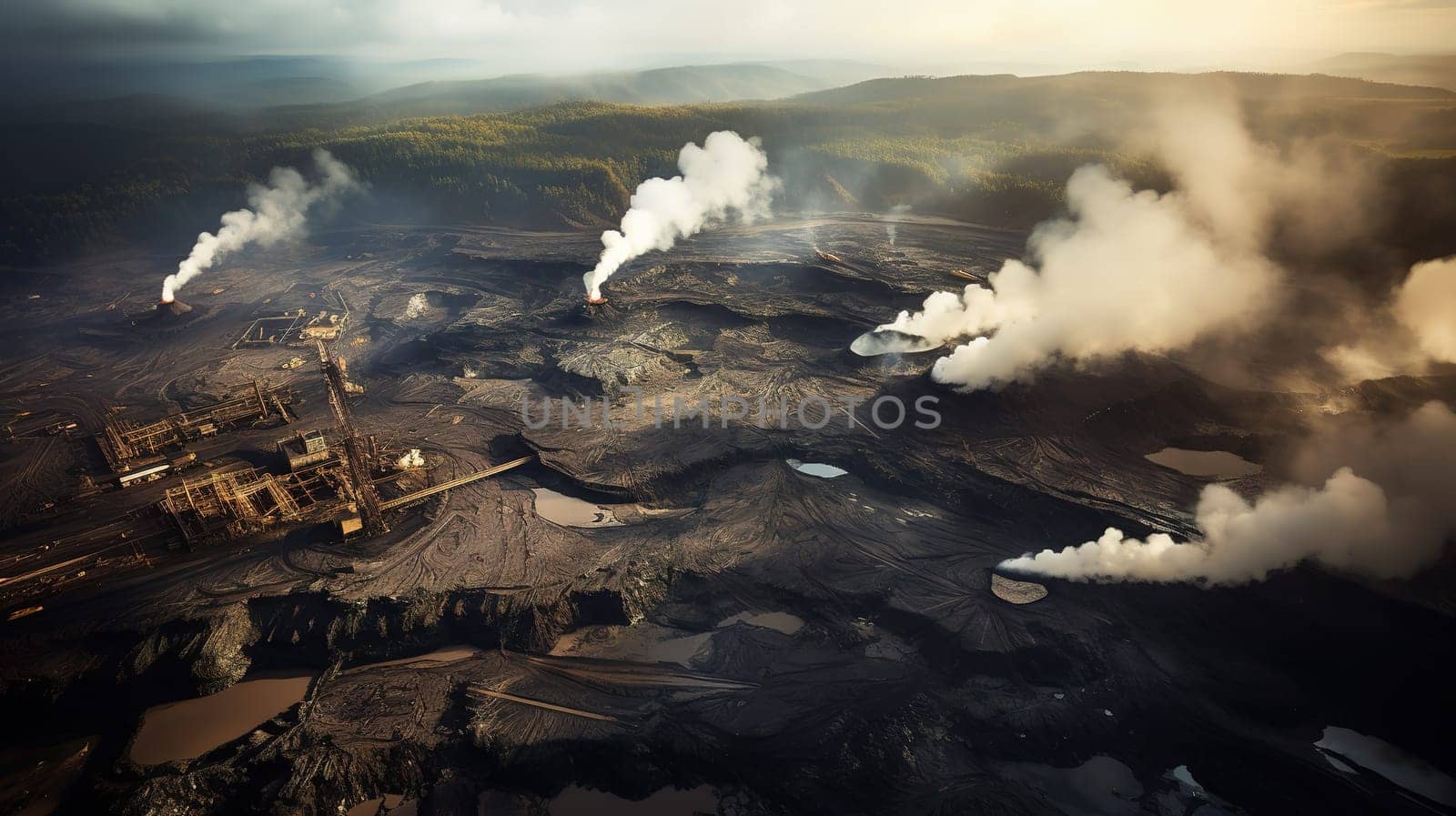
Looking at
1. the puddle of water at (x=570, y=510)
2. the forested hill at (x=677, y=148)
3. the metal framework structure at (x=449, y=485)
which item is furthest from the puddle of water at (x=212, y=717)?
the forested hill at (x=677, y=148)

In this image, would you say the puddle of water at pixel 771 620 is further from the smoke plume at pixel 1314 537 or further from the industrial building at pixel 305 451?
the industrial building at pixel 305 451

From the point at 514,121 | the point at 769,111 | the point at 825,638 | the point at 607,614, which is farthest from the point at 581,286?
the point at 514,121

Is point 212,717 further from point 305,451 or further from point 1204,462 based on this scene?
point 1204,462

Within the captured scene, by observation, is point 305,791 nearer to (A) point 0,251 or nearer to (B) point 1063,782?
(B) point 1063,782

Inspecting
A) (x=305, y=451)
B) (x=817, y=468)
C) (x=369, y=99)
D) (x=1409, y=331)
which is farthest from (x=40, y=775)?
(x=369, y=99)

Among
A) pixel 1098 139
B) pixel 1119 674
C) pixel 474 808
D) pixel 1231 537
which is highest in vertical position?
pixel 1098 139
